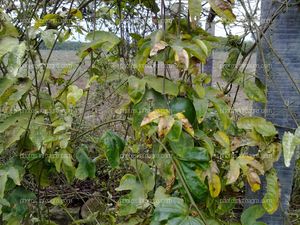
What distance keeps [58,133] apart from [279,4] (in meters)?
0.74

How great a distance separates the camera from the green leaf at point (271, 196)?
1.08 metres

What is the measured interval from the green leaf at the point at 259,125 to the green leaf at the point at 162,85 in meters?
0.25

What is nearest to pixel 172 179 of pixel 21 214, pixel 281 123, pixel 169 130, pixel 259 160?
pixel 169 130

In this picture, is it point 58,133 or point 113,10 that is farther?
point 113,10

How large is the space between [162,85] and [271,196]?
44 centimetres

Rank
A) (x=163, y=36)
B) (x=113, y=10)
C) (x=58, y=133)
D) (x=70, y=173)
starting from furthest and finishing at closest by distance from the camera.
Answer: (x=113, y=10)
(x=70, y=173)
(x=58, y=133)
(x=163, y=36)

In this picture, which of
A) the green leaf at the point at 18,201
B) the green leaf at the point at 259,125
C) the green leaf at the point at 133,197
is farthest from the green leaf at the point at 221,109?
the green leaf at the point at 18,201

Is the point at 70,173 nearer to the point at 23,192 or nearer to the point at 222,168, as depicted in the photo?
the point at 23,192

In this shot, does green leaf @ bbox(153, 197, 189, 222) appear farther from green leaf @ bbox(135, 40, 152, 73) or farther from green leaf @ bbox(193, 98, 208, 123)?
green leaf @ bbox(135, 40, 152, 73)

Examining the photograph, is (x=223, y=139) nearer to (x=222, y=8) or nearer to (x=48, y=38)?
(x=222, y=8)

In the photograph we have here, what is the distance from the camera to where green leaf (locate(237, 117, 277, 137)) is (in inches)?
42.5

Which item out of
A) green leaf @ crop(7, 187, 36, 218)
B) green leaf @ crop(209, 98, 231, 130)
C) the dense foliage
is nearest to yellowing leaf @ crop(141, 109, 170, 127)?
the dense foliage

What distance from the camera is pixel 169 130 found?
2.68 ft

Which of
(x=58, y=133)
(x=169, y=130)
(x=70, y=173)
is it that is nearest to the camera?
(x=169, y=130)
